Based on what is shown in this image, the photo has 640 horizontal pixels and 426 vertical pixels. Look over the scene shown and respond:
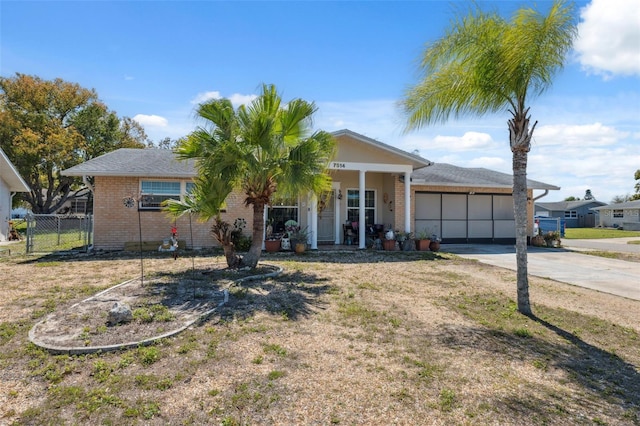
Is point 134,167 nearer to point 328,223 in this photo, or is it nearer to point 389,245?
point 328,223

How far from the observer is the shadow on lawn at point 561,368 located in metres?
3.31

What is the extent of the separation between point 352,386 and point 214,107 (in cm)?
708

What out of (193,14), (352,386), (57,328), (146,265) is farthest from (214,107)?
(352,386)

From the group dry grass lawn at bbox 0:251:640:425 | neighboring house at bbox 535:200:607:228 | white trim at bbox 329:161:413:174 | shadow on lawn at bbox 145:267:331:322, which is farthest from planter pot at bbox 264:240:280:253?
neighboring house at bbox 535:200:607:228

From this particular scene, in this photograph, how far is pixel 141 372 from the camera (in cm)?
378

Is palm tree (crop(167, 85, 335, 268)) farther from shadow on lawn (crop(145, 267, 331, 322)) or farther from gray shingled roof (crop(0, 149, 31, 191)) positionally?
gray shingled roof (crop(0, 149, 31, 191))

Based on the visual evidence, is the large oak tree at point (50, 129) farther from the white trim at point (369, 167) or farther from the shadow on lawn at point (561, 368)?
the shadow on lawn at point (561, 368)

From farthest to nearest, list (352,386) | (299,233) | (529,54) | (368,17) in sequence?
(299,233)
(368,17)
(529,54)
(352,386)

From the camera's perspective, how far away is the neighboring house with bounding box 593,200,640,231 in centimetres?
4050

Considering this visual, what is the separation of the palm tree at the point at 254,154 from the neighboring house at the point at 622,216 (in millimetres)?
45041

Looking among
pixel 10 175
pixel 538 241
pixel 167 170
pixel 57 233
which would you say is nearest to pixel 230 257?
pixel 167 170

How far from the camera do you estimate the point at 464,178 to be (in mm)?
18297

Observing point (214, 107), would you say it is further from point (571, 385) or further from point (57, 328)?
point (571, 385)

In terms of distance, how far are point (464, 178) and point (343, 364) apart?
16.1 metres
